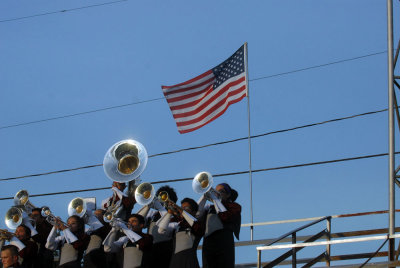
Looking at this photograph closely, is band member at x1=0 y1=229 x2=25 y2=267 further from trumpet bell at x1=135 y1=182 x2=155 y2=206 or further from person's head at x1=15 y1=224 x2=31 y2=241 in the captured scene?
trumpet bell at x1=135 y1=182 x2=155 y2=206

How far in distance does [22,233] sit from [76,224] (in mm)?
901

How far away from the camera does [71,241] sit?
11344mm

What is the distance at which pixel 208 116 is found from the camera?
15.9 meters

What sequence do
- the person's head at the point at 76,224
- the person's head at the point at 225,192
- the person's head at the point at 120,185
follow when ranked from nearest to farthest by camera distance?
1. the person's head at the point at 225,192
2. the person's head at the point at 76,224
3. the person's head at the point at 120,185

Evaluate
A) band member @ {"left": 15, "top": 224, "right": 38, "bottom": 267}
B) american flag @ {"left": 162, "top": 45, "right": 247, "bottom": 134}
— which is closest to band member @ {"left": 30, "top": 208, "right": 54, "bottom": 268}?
band member @ {"left": 15, "top": 224, "right": 38, "bottom": 267}

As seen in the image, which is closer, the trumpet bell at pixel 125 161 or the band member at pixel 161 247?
the band member at pixel 161 247

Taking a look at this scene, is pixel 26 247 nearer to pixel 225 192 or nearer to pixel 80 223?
pixel 80 223

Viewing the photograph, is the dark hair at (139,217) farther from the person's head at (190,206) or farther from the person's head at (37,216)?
the person's head at (37,216)

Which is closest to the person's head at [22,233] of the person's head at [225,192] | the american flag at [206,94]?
the person's head at [225,192]

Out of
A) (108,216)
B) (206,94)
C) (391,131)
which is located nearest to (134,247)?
(108,216)

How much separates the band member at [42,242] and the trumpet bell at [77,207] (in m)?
0.40

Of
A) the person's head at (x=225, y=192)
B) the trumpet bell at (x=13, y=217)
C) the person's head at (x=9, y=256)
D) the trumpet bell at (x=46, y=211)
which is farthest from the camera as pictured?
the trumpet bell at (x=13, y=217)

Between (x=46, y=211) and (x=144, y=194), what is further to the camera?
(x=46, y=211)

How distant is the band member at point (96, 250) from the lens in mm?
Result: 11555
